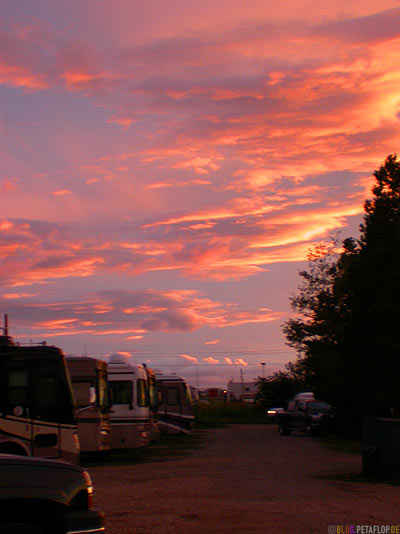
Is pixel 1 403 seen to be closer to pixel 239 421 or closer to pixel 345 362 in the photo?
pixel 345 362

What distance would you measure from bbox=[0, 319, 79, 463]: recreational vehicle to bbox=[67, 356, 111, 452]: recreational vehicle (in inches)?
179

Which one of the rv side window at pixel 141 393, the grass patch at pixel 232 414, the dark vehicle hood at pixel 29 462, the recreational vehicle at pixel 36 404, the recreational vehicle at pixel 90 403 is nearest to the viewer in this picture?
the dark vehicle hood at pixel 29 462

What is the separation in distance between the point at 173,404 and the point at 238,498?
25658 mm

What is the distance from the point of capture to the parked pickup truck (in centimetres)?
4025

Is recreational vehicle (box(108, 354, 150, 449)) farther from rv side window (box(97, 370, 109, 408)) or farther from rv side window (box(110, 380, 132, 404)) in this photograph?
rv side window (box(97, 370, 109, 408))

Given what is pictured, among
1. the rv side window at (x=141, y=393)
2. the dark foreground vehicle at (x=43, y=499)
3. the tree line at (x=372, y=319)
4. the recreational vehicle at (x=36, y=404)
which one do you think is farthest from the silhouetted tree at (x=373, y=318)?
the dark foreground vehicle at (x=43, y=499)

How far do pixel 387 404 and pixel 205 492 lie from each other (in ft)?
80.5

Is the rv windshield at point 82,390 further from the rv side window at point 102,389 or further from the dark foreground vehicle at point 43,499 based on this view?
the dark foreground vehicle at point 43,499

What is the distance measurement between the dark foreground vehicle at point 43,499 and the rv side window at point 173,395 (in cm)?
3209

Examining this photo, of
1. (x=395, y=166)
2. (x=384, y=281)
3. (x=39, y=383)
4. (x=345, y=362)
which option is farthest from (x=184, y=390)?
(x=39, y=383)

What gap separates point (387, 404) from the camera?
37219 mm

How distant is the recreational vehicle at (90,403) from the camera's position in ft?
70.7

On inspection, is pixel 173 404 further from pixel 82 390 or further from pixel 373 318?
pixel 82 390

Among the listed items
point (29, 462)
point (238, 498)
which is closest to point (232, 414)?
point (238, 498)
